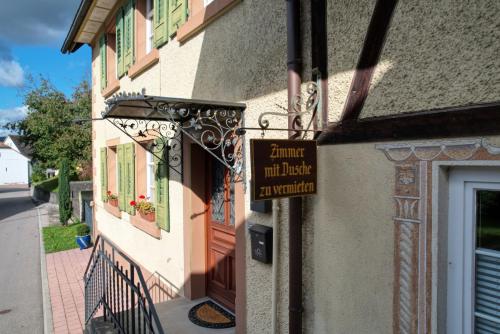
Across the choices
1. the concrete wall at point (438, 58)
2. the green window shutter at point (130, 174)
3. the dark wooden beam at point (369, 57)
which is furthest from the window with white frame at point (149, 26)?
the concrete wall at point (438, 58)

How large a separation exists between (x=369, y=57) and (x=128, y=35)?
19.8 feet

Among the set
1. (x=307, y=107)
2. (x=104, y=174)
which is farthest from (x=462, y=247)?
(x=104, y=174)

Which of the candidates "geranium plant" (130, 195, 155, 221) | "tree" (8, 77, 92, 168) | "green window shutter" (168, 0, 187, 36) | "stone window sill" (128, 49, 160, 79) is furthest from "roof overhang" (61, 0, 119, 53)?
"tree" (8, 77, 92, 168)

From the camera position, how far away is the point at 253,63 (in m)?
3.62

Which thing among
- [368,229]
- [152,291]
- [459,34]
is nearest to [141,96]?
[368,229]

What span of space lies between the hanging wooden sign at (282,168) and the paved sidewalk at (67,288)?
505 centimetres

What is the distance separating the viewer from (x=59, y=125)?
26.0 meters

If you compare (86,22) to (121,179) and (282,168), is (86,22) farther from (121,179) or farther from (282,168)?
(282,168)

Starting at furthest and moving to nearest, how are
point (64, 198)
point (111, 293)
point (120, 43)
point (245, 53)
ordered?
1. point (64, 198)
2. point (120, 43)
3. point (111, 293)
4. point (245, 53)

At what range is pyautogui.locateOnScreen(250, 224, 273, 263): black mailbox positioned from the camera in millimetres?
3361

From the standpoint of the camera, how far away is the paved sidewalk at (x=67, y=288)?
20.7ft

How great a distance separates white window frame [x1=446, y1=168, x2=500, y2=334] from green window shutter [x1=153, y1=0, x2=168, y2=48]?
4.61 meters

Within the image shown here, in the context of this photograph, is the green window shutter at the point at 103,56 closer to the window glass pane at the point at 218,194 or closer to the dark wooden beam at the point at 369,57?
the window glass pane at the point at 218,194

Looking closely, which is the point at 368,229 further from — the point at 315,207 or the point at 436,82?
the point at 436,82
